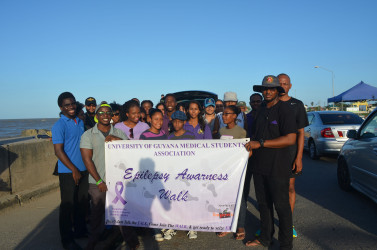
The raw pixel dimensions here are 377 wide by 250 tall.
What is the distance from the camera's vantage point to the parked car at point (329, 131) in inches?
358

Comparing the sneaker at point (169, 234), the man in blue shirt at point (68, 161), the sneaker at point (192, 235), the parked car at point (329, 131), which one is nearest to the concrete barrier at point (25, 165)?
the man in blue shirt at point (68, 161)

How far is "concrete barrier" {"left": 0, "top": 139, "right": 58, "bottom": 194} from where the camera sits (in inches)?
223

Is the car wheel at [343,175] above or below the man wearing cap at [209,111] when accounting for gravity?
below

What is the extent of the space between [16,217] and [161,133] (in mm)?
3131

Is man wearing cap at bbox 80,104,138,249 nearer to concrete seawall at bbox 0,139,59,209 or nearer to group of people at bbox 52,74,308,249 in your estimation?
group of people at bbox 52,74,308,249

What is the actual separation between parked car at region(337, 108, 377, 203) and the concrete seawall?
21.2ft

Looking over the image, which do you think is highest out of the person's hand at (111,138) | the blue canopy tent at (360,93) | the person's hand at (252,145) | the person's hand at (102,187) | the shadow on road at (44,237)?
the blue canopy tent at (360,93)

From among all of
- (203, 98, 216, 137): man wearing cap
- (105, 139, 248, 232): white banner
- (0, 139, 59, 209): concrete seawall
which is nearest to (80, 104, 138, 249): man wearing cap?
(105, 139, 248, 232): white banner

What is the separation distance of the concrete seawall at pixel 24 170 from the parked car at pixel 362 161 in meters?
6.47

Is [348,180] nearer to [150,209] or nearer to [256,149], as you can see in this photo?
[256,149]

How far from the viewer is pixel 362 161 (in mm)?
5059

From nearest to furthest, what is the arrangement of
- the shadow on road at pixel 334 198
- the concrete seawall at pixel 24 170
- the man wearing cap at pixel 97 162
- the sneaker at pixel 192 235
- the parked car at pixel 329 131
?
the man wearing cap at pixel 97 162, the sneaker at pixel 192 235, the shadow on road at pixel 334 198, the concrete seawall at pixel 24 170, the parked car at pixel 329 131

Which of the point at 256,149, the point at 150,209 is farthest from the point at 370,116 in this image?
the point at 150,209

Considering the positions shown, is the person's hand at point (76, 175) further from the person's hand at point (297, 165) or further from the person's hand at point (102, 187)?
the person's hand at point (297, 165)
